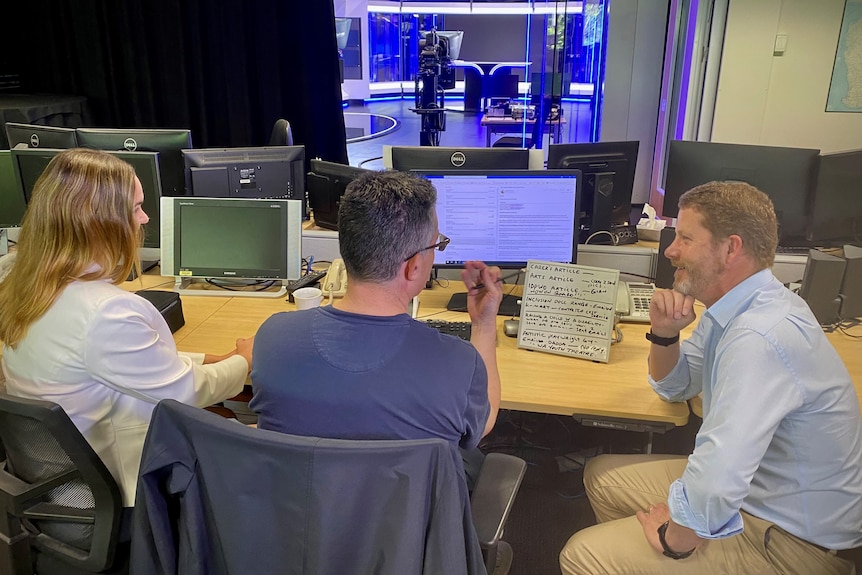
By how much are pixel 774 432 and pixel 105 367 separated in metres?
1.36

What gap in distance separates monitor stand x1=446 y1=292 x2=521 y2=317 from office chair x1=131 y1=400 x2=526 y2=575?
119 centimetres

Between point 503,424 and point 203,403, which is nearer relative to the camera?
point 203,403

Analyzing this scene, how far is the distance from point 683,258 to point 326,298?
1.27 meters

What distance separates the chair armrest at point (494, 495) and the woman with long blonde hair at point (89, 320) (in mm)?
693

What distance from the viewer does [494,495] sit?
142 centimetres

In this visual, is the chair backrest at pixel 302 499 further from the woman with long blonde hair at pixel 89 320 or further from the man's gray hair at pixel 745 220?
the man's gray hair at pixel 745 220

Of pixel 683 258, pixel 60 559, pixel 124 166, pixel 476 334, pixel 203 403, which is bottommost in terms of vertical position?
pixel 60 559

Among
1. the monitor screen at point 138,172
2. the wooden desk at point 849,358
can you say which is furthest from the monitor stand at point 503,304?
the monitor screen at point 138,172

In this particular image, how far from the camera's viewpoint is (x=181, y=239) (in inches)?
96.2

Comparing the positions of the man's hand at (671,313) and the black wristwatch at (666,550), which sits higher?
the man's hand at (671,313)

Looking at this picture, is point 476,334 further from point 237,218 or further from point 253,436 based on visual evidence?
point 237,218

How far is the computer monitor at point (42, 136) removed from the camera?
113 inches

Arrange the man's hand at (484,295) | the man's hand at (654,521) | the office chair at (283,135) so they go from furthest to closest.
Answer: the office chair at (283,135) → the man's hand at (484,295) → the man's hand at (654,521)

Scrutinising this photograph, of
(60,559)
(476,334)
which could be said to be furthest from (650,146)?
(60,559)
